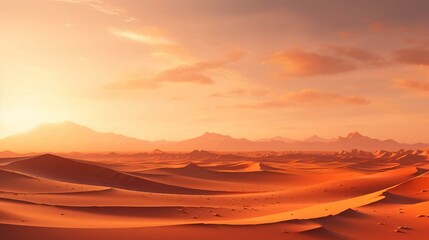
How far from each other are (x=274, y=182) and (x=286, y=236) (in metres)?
31.3

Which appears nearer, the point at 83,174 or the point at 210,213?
the point at 210,213

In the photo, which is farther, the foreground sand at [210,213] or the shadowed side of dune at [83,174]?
the shadowed side of dune at [83,174]

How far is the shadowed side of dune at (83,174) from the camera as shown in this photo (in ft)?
105

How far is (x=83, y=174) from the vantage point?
35.2m

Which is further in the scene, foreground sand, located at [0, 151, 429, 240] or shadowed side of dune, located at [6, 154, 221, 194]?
shadowed side of dune, located at [6, 154, 221, 194]

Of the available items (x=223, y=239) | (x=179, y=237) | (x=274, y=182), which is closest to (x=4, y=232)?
(x=179, y=237)

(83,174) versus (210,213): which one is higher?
(83,174)

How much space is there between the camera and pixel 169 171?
45.8 metres

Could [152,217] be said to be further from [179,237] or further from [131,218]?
[179,237]

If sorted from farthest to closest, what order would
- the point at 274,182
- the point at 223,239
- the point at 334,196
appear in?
1. the point at 274,182
2. the point at 334,196
3. the point at 223,239

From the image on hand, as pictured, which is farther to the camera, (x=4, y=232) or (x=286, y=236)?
(x=286, y=236)

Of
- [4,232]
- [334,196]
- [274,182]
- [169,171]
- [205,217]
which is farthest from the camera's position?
[169,171]

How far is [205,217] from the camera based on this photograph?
1576 centimetres

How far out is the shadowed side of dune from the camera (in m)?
32.0
